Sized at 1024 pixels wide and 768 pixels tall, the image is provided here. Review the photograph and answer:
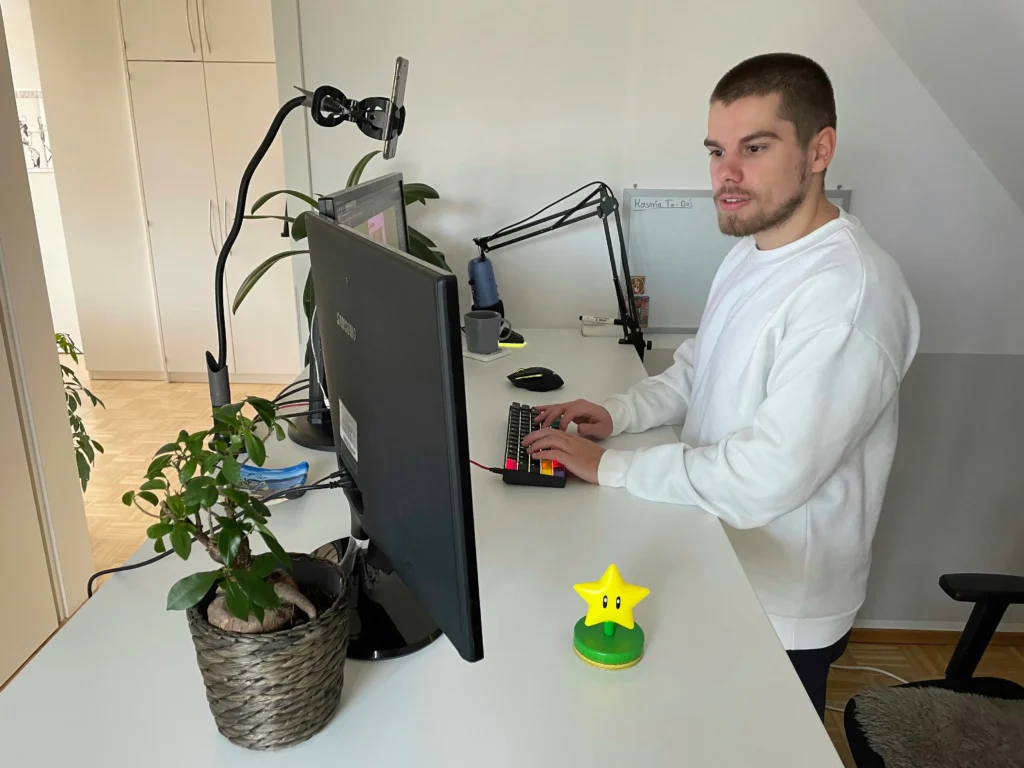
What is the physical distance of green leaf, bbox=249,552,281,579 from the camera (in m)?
0.68

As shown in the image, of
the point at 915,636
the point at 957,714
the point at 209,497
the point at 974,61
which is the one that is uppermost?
the point at 974,61

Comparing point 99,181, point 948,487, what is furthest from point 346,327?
point 99,181

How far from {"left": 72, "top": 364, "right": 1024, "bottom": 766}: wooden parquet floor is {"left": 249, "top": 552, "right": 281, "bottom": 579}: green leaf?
5.42 feet

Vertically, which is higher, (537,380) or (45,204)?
(45,204)

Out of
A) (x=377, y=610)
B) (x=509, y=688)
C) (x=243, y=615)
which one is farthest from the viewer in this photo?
(x=377, y=610)

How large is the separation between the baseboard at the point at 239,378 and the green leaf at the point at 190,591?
3.80 meters

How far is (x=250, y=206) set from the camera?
158 inches

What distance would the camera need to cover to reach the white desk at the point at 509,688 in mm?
720

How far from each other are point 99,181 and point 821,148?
4.01 metres

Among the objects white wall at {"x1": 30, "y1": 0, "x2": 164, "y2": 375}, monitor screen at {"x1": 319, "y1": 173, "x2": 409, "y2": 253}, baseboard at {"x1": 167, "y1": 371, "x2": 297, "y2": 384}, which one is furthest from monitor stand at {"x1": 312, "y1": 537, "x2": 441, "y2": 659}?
white wall at {"x1": 30, "y1": 0, "x2": 164, "y2": 375}

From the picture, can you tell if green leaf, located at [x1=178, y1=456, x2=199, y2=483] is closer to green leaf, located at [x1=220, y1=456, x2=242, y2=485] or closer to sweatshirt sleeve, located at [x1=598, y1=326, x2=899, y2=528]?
Result: green leaf, located at [x1=220, y1=456, x2=242, y2=485]

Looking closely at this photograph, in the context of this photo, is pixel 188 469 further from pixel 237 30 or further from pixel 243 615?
pixel 237 30

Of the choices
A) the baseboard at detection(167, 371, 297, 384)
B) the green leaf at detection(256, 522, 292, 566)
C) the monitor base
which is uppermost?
the green leaf at detection(256, 522, 292, 566)

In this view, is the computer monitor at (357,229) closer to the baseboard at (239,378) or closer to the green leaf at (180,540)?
the green leaf at (180,540)
